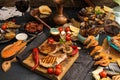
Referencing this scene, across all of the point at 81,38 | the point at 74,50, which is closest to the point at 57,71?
the point at 74,50

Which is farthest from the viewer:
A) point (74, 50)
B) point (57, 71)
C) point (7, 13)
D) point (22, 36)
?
point (7, 13)

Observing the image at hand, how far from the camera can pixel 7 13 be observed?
1.78 metres

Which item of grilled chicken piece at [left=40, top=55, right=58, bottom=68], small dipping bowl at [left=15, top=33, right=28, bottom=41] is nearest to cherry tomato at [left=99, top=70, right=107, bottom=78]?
grilled chicken piece at [left=40, top=55, right=58, bottom=68]

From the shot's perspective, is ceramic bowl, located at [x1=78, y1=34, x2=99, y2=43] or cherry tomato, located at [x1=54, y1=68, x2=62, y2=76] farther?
ceramic bowl, located at [x1=78, y1=34, x2=99, y2=43]

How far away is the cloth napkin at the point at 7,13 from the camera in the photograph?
68.5 inches

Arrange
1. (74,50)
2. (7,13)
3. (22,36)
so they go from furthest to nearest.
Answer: (7,13)
(22,36)
(74,50)

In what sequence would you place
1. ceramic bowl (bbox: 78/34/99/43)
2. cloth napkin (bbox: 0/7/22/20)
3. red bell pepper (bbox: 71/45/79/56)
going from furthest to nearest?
cloth napkin (bbox: 0/7/22/20) < ceramic bowl (bbox: 78/34/99/43) < red bell pepper (bbox: 71/45/79/56)

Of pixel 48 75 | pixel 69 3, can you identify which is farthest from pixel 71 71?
pixel 69 3

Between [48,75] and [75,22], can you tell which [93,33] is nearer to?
[75,22]

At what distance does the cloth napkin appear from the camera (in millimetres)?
1739

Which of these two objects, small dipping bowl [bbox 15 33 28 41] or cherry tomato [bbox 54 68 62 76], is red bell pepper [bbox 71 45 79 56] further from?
small dipping bowl [bbox 15 33 28 41]

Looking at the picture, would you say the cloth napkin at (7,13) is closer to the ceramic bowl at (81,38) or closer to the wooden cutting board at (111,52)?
the ceramic bowl at (81,38)

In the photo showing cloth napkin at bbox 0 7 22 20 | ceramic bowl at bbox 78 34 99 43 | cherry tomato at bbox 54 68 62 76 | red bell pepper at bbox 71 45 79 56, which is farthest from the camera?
cloth napkin at bbox 0 7 22 20

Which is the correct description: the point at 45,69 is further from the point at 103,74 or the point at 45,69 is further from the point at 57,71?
the point at 103,74
